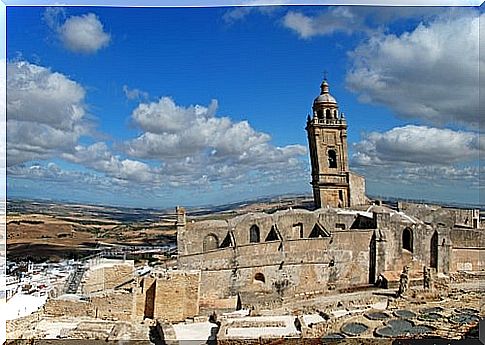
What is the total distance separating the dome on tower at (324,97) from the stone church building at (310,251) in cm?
2

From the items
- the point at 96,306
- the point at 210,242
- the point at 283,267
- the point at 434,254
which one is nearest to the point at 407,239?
the point at 434,254

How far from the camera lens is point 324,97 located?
30.5 feet

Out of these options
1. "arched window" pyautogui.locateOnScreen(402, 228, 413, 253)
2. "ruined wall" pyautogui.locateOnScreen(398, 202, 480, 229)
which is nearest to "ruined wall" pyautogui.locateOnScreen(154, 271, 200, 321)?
"arched window" pyautogui.locateOnScreen(402, 228, 413, 253)

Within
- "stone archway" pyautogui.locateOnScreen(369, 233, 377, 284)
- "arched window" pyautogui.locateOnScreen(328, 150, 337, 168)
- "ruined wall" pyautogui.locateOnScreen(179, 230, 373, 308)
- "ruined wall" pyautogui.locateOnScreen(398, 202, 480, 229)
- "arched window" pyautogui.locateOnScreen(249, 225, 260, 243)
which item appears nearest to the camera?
"ruined wall" pyautogui.locateOnScreen(179, 230, 373, 308)

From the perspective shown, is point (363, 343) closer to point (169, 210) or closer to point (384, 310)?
point (384, 310)

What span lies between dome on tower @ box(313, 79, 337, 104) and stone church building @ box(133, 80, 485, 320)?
0.02 m

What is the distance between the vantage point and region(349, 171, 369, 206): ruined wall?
11125 millimetres

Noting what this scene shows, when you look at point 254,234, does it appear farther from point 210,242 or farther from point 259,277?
point 259,277

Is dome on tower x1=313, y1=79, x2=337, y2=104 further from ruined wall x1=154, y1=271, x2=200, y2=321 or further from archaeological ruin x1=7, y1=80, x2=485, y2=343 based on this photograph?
ruined wall x1=154, y1=271, x2=200, y2=321

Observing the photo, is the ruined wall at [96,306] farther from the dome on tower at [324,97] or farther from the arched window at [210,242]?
the dome on tower at [324,97]

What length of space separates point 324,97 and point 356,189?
262 cm

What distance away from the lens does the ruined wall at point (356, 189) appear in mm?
11125

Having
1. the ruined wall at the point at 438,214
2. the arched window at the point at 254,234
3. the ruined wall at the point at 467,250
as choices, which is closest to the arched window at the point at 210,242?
the arched window at the point at 254,234

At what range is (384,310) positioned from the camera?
693 centimetres
